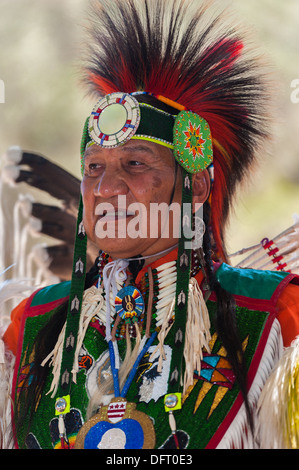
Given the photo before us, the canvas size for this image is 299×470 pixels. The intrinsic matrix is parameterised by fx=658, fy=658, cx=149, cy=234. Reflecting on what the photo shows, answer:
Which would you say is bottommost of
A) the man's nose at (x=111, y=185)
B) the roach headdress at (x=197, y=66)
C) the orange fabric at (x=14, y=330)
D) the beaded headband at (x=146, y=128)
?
the orange fabric at (x=14, y=330)

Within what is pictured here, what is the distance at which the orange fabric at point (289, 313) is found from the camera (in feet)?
6.84

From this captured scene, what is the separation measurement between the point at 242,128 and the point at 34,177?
1.51m

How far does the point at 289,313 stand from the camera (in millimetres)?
2125

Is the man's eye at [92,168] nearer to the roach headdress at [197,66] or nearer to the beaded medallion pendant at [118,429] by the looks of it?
the roach headdress at [197,66]

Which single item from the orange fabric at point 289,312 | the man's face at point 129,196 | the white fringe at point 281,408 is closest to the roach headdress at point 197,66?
the man's face at point 129,196

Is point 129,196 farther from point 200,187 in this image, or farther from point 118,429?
point 118,429

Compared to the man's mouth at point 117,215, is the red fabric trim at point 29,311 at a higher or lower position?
lower

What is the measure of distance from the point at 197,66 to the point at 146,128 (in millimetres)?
345

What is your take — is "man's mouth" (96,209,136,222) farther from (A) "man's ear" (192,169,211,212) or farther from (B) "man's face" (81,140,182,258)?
(A) "man's ear" (192,169,211,212)

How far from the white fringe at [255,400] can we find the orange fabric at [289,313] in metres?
0.02

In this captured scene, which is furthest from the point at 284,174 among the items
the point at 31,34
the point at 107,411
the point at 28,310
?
the point at 31,34

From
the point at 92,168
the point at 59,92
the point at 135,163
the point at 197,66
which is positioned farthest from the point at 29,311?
the point at 59,92

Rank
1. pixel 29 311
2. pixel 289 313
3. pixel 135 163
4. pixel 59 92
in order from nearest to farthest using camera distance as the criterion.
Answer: pixel 289 313 < pixel 135 163 < pixel 29 311 < pixel 59 92

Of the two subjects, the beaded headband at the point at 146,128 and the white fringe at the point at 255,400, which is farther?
the beaded headband at the point at 146,128
